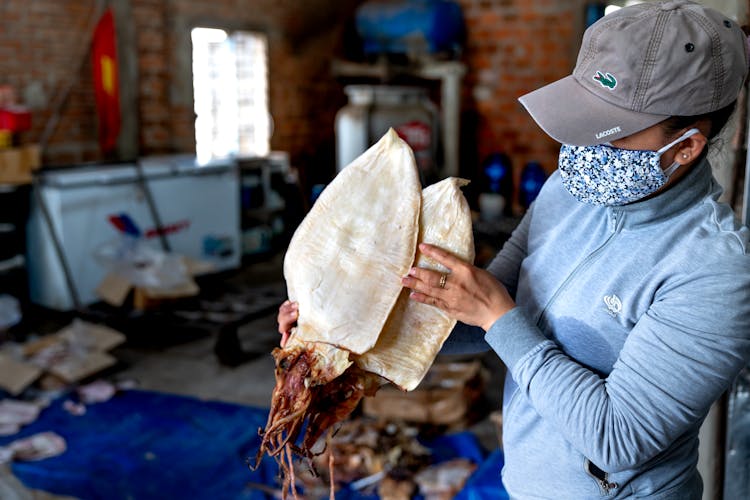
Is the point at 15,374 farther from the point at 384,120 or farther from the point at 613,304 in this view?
the point at 613,304

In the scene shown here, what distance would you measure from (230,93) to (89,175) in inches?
88.2

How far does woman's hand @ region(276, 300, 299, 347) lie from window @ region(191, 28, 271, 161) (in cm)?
546

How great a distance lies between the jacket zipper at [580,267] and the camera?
1.07 m

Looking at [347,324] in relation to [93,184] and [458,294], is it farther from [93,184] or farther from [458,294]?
[93,184]

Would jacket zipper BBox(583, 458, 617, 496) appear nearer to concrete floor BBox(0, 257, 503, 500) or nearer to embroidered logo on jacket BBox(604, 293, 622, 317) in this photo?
embroidered logo on jacket BBox(604, 293, 622, 317)

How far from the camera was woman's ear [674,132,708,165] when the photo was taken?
3.27 feet

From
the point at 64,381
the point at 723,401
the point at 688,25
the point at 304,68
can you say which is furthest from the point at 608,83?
the point at 304,68

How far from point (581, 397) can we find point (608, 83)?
0.43m

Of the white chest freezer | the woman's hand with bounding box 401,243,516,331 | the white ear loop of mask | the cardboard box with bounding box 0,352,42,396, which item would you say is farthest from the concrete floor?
the white ear loop of mask

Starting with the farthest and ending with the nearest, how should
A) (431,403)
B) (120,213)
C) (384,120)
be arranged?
(384,120) → (120,213) → (431,403)

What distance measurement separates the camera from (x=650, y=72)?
95 centimetres

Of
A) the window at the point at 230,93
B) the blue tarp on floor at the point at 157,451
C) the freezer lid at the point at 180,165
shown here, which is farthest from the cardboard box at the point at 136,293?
the window at the point at 230,93

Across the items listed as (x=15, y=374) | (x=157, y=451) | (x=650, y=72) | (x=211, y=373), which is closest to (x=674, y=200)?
(x=650, y=72)

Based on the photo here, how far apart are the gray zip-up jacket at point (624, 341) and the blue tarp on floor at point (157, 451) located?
1.34 metres
